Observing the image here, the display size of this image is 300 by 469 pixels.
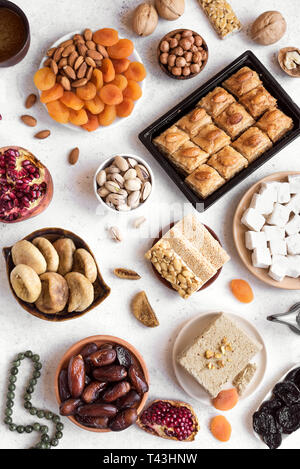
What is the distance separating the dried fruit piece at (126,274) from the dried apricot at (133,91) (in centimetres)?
82

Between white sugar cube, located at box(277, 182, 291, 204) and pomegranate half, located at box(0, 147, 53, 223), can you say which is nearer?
pomegranate half, located at box(0, 147, 53, 223)

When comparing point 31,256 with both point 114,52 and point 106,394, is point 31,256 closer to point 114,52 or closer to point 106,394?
point 106,394

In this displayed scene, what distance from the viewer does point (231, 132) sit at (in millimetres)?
2418

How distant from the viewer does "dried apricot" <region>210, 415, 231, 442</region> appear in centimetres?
242

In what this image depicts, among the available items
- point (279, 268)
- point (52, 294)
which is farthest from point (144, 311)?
point (279, 268)

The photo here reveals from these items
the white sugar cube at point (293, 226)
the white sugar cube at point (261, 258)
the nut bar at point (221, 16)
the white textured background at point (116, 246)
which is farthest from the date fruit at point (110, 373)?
the nut bar at point (221, 16)

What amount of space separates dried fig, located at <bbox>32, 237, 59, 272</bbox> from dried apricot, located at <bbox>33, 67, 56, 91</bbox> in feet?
2.39

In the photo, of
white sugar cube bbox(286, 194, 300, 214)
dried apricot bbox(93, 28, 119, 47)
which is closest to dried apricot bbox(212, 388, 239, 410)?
white sugar cube bbox(286, 194, 300, 214)

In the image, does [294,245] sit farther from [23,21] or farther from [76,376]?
[23,21]

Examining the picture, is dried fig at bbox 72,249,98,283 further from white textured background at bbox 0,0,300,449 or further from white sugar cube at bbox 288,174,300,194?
white sugar cube at bbox 288,174,300,194

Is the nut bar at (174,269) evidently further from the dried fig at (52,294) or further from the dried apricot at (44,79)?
the dried apricot at (44,79)

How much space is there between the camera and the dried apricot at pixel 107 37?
2314 mm

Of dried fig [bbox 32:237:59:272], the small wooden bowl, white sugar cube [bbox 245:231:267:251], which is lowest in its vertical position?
white sugar cube [bbox 245:231:267:251]
